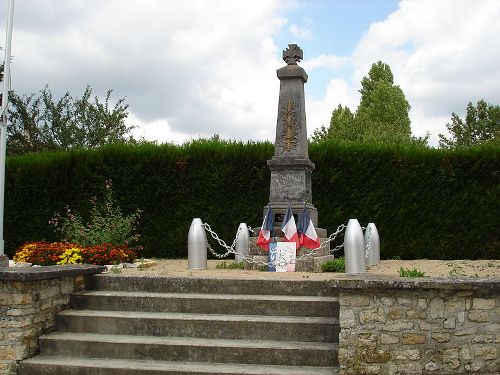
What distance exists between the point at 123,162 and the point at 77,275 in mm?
6361

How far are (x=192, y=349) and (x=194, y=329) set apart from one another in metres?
0.39

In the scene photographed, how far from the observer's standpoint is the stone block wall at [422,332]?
4.93 meters

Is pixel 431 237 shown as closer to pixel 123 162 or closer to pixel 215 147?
pixel 215 147

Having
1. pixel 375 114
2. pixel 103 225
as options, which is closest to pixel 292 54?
pixel 103 225

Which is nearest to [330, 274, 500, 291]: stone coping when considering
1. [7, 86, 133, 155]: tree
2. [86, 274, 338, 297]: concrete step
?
[86, 274, 338, 297]: concrete step

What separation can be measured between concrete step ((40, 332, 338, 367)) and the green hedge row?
256 inches

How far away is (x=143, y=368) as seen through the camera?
5.16m

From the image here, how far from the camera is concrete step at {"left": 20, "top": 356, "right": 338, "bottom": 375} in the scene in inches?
199

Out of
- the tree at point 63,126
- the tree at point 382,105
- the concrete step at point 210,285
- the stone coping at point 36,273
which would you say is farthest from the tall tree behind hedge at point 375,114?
the stone coping at point 36,273

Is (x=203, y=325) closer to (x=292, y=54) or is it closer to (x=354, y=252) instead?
(x=354, y=252)

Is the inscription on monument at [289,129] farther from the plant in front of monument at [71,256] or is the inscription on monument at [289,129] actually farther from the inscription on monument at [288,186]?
the plant in front of monument at [71,256]

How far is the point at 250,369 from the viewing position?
5105 millimetres

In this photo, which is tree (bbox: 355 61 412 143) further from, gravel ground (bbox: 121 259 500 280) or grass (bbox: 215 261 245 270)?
grass (bbox: 215 261 245 270)

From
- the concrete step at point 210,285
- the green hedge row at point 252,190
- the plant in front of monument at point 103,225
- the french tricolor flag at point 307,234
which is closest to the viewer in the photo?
the concrete step at point 210,285
